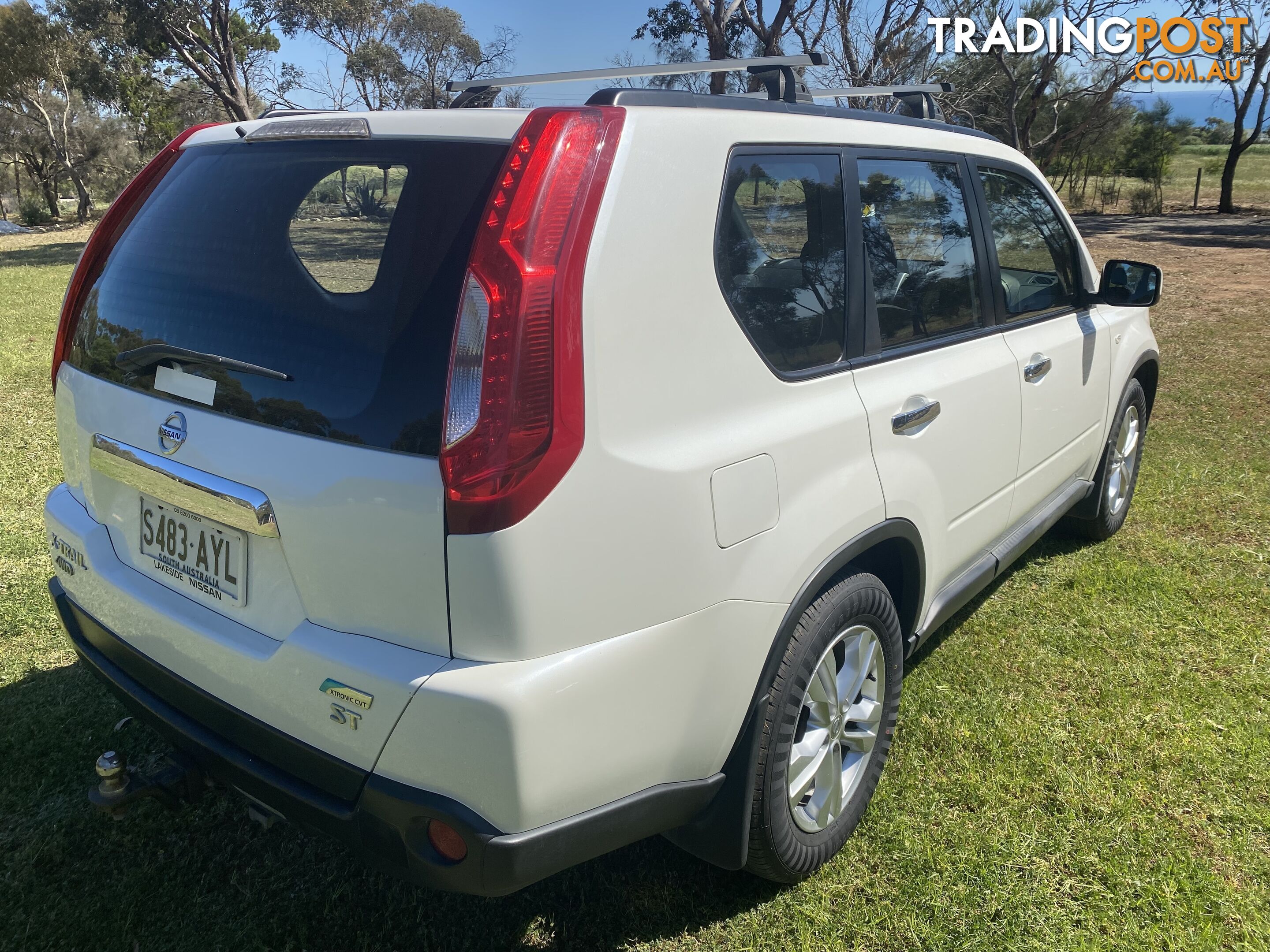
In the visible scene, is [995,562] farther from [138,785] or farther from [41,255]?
[41,255]

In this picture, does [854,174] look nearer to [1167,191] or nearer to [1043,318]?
[1043,318]

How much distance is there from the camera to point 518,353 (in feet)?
4.93

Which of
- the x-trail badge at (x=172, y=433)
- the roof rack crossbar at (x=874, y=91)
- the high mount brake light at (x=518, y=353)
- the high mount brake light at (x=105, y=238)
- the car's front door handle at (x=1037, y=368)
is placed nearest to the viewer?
the high mount brake light at (x=518, y=353)

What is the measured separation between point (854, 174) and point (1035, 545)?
286 centimetres

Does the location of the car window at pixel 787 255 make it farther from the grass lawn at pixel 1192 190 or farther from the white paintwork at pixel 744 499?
the grass lawn at pixel 1192 190

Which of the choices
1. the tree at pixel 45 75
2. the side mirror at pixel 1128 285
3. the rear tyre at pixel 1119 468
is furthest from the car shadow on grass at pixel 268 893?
the tree at pixel 45 75

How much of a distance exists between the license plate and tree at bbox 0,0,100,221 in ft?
121

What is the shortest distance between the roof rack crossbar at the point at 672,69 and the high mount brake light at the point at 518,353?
2.86 feet

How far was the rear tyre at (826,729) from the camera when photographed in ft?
6.65

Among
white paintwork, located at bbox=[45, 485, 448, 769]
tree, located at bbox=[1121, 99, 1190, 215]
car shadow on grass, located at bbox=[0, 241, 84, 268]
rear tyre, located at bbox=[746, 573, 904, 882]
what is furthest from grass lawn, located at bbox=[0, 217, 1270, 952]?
tree, located at bbox=[1121, 99, 1190, 215]

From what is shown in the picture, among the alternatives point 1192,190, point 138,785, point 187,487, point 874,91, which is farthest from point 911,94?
point 1192,190

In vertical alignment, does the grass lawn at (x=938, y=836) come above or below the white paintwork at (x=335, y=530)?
below

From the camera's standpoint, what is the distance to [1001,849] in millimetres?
2482

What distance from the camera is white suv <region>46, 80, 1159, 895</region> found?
5.05ft
